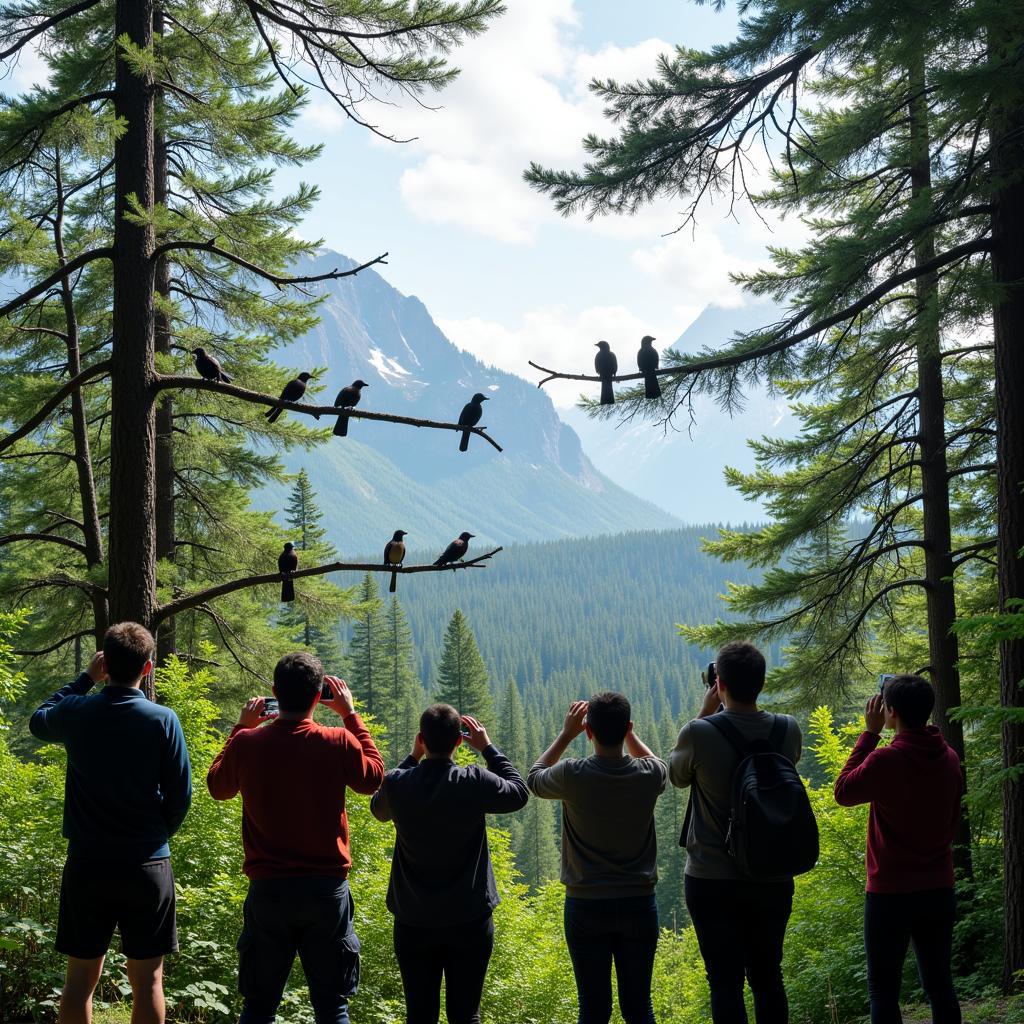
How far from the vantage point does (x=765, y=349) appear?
6.11 meters

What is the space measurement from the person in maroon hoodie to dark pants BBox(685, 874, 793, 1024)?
1.99 feet

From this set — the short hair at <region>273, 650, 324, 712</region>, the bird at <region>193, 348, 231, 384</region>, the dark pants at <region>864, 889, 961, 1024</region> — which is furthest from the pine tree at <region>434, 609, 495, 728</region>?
the short hair at <region>273, 650, 324, 712</region>

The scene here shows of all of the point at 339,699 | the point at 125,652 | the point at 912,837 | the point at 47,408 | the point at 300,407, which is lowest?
the point at 912,837

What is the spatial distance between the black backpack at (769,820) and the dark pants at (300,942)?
160 centimetres

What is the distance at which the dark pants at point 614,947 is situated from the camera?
12.8 feet

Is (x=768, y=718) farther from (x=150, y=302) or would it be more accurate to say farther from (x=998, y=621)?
(x=150, y=302)

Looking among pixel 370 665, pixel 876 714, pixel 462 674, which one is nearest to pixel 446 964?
pixel 876 714

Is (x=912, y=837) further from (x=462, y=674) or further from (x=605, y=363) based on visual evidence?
(x=462, y=674)

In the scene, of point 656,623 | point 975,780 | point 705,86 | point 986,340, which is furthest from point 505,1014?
point 656,623

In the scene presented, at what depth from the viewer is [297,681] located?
3.75m

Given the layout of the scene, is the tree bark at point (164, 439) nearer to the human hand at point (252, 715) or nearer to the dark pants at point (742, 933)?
the human hand at point (252, 715)

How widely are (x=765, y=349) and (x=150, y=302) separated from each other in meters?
4.34

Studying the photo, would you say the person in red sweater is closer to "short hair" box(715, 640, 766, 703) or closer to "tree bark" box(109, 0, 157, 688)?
"short hair" box(715, 640, 766, 703)

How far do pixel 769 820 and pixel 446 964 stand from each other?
4.87ft
